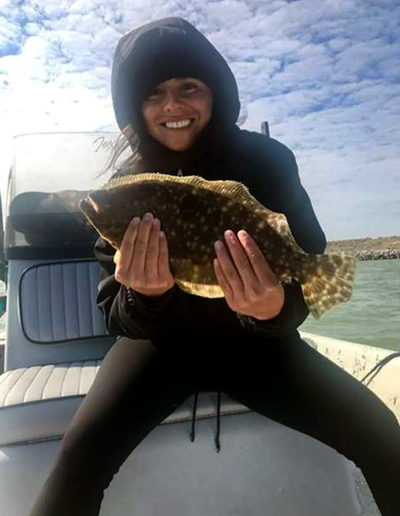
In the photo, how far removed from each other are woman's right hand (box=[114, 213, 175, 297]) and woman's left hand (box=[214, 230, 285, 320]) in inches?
9.5

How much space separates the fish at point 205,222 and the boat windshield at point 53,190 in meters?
2.33

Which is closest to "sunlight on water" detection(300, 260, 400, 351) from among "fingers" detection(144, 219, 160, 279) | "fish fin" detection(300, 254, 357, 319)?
"fish fin" detection(300, 254, 357, 319)

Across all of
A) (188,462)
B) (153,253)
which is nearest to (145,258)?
(153,253)

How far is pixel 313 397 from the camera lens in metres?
2.48

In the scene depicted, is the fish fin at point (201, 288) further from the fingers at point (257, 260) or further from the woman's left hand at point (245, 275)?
the fingers at point (257, 260)

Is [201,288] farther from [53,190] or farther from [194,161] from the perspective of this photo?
[53,190]

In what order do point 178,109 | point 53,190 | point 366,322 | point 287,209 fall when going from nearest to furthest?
1. point 178,109
2. point 287,209
3. point 53,190
4. point 366,322

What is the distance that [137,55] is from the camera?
2848 millimetres

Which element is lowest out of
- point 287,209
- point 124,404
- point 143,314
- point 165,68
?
point 124,404

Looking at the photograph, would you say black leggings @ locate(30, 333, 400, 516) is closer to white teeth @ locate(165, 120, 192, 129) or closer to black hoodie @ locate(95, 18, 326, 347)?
black hoodie @ locate(95, 18, 326, 347)

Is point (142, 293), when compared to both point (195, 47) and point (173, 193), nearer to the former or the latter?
point (173, 193)

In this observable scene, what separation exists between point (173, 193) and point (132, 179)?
195 millimetres

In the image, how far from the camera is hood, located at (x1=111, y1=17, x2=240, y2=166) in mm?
2805

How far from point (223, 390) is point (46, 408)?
998 millimetres
